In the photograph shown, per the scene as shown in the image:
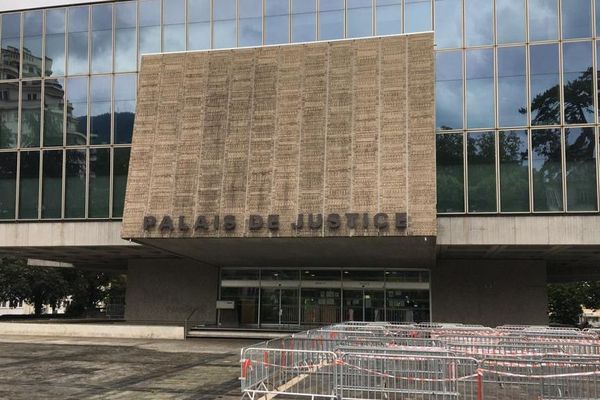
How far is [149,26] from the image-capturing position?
30500 mm

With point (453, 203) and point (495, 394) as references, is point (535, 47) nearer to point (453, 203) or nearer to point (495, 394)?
point (453, 203)

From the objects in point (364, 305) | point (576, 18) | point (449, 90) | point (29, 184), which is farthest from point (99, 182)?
point (576, 18)

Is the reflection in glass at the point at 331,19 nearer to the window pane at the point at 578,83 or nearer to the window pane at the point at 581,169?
the window pane at the point at 578,83

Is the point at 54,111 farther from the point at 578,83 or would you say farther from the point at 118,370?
the point at 578,83

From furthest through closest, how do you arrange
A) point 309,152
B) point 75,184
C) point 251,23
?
1. point 75,184
2. point 251,23
3. point 309,152

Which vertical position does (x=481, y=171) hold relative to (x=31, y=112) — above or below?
below

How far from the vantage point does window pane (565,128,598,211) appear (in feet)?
82.8

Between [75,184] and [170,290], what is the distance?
25.6 ft

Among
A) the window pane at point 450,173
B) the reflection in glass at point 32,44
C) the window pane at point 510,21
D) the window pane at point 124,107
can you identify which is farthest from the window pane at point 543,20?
the reflection in glass at point 32,44

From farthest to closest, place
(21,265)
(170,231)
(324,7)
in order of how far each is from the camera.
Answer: (21,265) → (324,7) → (170,231)

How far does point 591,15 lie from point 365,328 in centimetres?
1744

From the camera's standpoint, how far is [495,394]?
12.2 m

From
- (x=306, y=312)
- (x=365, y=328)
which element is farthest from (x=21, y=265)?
(x=365, y=328)

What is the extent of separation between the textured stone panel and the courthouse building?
7 centimetres
